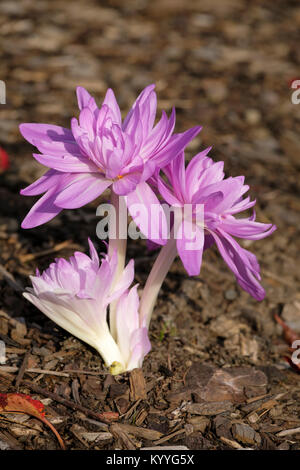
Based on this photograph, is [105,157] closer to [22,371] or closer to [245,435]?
[22,371]

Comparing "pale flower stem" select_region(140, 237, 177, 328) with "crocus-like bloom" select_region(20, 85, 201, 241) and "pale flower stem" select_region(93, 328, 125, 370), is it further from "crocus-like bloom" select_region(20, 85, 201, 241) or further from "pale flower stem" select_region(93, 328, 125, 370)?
"crocus-like bloom" select_region(20, 85, 201, 241)

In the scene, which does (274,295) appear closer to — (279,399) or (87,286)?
(279,399)

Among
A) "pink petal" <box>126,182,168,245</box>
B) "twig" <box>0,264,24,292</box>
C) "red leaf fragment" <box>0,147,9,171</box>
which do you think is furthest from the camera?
"red leaf fragment" <box>0,147,9,171</box>

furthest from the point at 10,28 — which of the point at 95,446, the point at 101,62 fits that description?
the point at 95,446

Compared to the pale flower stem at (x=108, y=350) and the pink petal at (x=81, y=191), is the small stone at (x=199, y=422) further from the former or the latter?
the pink petal at (x=81, y=191)

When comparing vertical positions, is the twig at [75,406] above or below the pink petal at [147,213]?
below

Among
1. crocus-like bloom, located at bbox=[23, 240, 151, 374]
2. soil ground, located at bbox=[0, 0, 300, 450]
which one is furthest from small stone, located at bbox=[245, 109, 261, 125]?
crocus-like bloom, located at bbox=[23, 240, 151, 374]

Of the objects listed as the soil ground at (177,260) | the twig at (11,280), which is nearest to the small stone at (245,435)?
the soil ground at (177,260)
